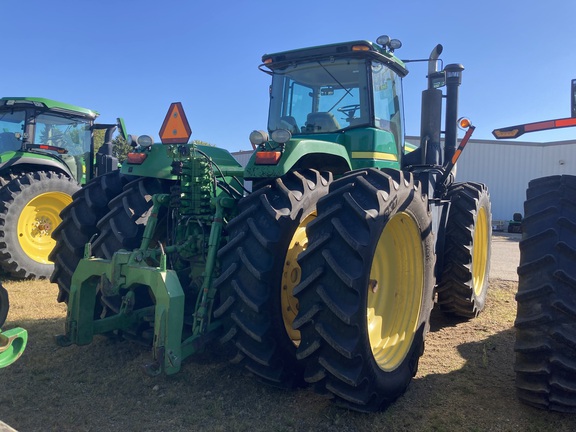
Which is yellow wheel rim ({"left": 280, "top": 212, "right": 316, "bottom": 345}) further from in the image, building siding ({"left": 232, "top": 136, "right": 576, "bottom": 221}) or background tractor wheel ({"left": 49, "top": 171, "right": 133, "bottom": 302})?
building siding ({"left": 232, "top": 136, "right": 576, "bottom": 221})

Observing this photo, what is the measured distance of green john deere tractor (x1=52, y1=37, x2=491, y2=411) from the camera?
2752 mm

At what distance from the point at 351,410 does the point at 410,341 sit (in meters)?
0.69

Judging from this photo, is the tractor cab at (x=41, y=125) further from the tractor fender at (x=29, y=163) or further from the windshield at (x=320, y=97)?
the windshield at (x=320, y=97)

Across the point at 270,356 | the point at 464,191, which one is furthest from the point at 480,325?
the point at 270,356

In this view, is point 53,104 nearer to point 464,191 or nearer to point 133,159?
point 133,159

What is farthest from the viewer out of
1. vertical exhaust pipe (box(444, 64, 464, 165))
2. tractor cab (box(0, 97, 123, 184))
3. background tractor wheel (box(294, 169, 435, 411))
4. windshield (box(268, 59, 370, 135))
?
tractor cab (box(0, 97, 123, 184))

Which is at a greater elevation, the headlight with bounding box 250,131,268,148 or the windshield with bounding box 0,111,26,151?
the windshield with bounding box 0,111,26,151

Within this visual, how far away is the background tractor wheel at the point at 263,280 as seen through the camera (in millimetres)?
2980

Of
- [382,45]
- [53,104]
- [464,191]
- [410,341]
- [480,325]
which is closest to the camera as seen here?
[410,341]

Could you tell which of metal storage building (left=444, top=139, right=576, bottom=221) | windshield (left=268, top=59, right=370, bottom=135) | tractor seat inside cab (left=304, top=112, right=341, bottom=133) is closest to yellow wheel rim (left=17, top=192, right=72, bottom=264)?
windshield (left=268, top=59, right=370, bottom=135)

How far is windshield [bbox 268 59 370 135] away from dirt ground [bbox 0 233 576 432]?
223 centimetres

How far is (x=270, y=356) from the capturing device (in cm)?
300

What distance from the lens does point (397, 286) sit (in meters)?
3.49

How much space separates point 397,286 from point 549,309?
3.36ft
